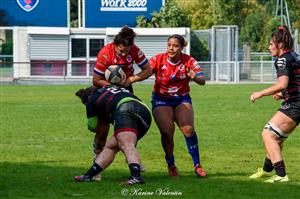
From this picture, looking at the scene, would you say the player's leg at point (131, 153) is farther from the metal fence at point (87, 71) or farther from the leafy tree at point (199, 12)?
the leafy tree at point (199, 12)

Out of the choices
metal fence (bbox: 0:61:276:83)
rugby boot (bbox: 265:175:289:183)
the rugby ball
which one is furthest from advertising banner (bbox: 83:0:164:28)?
rugby boot (bbox: 265:175:289:183)

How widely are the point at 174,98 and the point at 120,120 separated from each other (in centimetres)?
A: 134

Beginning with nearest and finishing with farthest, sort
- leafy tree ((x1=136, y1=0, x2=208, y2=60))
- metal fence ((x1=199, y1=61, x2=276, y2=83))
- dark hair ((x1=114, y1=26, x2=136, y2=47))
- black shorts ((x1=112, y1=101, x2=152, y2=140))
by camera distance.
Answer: black shorts ((x1=112, y1=101, x2=152, y2=140)) → dark hair ((x1=114, y1=26, x2=136, y2=47)) → metal fence ((x1=199, y1=61, x2=276, y2=83)) → leafy tree ((x1=136, y1=0, x2=208, y2=60))

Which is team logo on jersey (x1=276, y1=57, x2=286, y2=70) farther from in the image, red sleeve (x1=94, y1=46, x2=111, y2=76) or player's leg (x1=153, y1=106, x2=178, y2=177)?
red sleeve (x1=94, y1=46, x2=111, y2=76)

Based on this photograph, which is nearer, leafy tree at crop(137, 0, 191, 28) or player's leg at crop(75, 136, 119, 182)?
player's leg at crop(75, 136, 119, 182)

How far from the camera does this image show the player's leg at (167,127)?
35.7 ft

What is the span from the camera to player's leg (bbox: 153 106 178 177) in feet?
35.7

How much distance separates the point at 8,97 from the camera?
104ft

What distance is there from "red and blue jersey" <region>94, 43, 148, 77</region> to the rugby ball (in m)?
0.21

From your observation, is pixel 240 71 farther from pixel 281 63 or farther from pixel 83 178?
pixel 83 178

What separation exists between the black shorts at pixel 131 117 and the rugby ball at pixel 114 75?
636mm

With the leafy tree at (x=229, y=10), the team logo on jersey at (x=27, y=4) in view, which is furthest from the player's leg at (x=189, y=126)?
the leafy tree at (x=229, y=10)

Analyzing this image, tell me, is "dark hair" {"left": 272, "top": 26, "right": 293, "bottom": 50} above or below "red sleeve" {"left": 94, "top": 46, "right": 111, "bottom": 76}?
above

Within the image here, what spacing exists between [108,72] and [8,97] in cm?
2172
